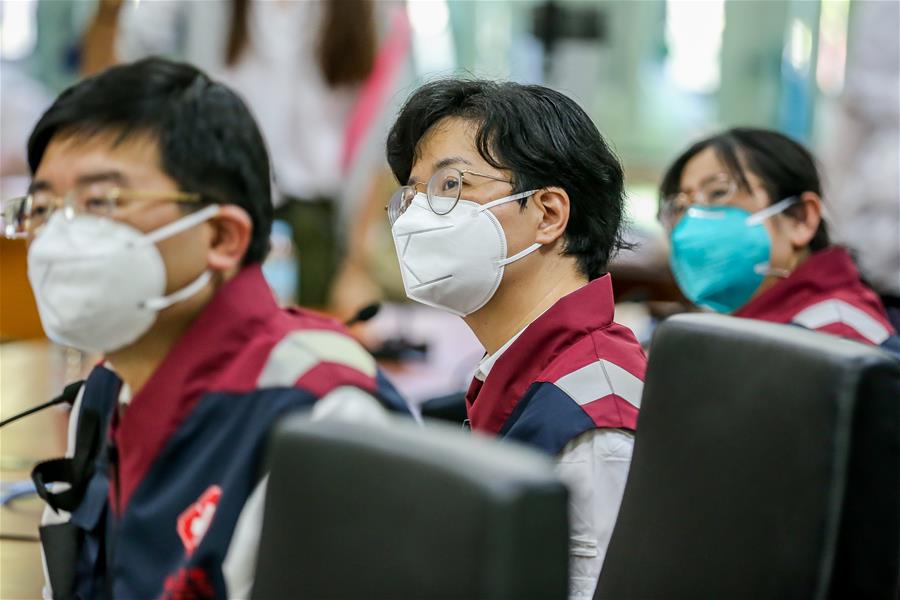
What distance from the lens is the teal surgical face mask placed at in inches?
102

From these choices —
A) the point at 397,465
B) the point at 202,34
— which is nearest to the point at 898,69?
the point at 202,34

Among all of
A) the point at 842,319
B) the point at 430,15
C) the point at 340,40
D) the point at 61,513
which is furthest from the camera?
the point at 430,15

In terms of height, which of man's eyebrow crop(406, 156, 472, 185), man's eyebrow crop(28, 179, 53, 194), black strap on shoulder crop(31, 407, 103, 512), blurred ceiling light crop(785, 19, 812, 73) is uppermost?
man's eyebrow crop(28, 179, 53, 194)

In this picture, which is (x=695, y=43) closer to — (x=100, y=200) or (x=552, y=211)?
(x=552, y=211)

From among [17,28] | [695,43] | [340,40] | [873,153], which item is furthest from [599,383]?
[695,43]

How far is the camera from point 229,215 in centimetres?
141

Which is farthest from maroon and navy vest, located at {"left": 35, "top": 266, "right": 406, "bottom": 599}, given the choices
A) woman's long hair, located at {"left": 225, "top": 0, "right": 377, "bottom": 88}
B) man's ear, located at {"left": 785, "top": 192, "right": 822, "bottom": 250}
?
woman's long hair, located at {"left": 225, "top": 0, "right": 377, "bottom": 88}

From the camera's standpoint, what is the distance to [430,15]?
885cm

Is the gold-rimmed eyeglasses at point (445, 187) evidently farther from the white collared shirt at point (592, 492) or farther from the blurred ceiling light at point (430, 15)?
the blurred ceiling light at point (430, 15)

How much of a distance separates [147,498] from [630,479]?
18.9 inches

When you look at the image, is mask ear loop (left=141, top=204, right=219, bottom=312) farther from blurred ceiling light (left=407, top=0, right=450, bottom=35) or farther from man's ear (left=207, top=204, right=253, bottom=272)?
blurred ceiling light (left=407, top=0, right=450, bottom=35)

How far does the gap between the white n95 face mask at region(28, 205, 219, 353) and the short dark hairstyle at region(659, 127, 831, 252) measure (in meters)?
1.45

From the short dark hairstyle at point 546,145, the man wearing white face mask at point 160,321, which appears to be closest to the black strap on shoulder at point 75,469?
the man wearing white face mask at point 160,321

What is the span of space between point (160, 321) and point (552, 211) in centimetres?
55
